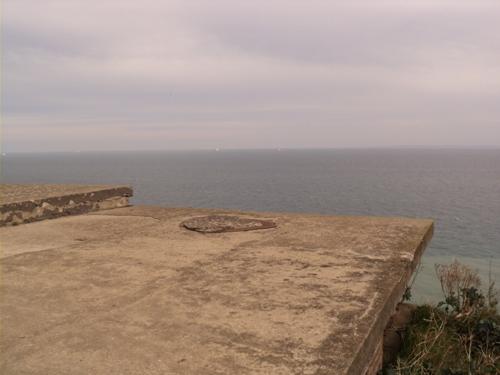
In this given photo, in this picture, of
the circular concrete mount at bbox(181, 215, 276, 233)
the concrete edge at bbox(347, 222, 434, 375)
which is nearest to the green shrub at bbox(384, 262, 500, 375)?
the concrete edge at bbox(347, 222, 434, 375)

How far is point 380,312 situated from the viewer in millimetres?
2377

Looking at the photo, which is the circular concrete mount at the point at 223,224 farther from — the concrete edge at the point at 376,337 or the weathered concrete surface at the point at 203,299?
the concrete edge at the point at 376,337

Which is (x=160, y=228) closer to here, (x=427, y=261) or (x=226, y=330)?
(x=226, y=330)

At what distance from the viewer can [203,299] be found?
260cm

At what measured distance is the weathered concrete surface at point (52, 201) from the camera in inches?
205

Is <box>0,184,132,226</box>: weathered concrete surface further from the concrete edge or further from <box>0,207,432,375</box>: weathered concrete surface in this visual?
the concrete edge

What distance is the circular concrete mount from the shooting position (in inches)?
180

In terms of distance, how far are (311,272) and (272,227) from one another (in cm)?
164

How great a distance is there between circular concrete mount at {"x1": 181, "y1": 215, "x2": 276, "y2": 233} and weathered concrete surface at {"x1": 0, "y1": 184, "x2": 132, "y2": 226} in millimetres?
1851

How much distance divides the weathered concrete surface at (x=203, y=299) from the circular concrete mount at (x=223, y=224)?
207mm

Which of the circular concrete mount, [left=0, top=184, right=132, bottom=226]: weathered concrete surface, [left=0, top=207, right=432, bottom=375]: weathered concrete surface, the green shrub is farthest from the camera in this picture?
[left=0, top=184, right=132, bottom=226]: weathered concrete surface

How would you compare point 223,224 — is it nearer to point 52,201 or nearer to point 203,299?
point 203,299

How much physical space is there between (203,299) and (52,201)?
3.84m

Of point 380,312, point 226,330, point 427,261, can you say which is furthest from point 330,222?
point 427,261
